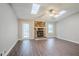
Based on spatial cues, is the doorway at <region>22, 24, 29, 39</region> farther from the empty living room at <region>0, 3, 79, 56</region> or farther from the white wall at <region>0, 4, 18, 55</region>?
the white wall at <region>0, 4, 18, 55</region>

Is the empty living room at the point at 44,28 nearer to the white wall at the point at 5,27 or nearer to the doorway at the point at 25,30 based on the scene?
the doorway at the point at 25,30

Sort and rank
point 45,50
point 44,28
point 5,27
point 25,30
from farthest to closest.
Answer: point 44,28 < point 25,30 < point 45,50 < point 5,27

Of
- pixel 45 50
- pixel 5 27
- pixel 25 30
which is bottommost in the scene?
pixel 45 50

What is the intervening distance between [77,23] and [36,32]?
436cm

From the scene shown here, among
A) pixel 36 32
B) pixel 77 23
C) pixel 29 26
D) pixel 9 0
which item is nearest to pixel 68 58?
pixel 9 0

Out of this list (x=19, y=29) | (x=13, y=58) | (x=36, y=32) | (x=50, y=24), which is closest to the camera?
(x=13, y=58)

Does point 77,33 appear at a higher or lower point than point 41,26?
lower

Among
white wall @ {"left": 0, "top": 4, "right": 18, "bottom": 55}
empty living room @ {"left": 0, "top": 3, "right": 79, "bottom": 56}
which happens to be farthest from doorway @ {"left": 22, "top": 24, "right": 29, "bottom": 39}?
white wall @ {"left": 0, "top": 4, "right": 18, "bottom": 55}

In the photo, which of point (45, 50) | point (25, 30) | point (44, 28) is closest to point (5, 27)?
point (45, 50)

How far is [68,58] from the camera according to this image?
2.41 ft

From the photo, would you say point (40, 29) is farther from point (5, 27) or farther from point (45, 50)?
point (5, 27)

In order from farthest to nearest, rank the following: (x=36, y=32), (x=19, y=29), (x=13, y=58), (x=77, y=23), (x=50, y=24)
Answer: (x=50, y=24) < (x=36, y=32) < (x=19, y=29) < (x=77, y=23) < (x=13, y=58)

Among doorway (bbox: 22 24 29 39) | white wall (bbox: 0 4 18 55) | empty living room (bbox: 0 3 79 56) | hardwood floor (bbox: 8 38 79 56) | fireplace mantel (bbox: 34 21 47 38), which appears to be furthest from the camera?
fireplace mantel (bbox: 34 21 47 38)

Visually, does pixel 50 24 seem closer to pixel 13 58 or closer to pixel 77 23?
pixel 77 23
